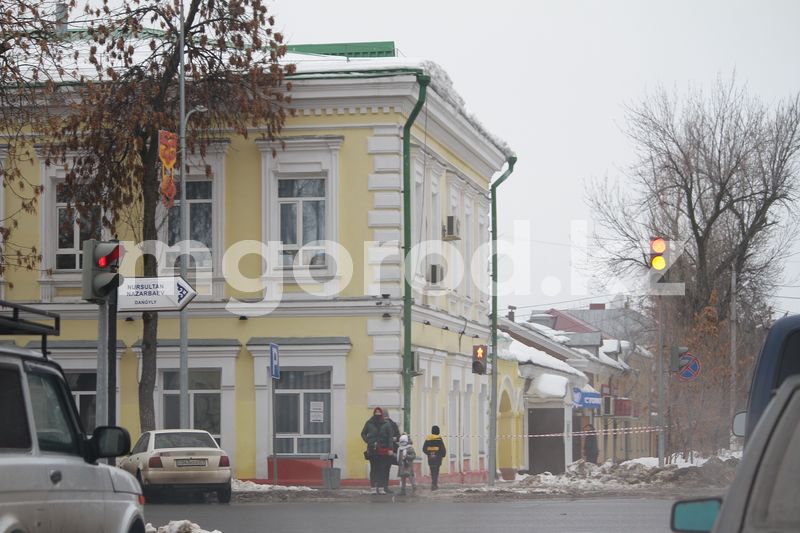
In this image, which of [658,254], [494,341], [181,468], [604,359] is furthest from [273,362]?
[604,359]

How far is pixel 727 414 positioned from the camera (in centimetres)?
5106

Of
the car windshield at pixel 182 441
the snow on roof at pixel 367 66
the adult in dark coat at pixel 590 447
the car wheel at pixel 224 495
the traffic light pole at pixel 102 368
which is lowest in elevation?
the adult in dark coat at pixel 590 447

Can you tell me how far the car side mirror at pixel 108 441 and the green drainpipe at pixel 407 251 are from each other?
89.0 feet

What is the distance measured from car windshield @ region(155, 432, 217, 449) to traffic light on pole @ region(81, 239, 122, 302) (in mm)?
14284

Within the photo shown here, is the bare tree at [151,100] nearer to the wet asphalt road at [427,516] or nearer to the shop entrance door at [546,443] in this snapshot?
the wet asphalt road at [427,516]

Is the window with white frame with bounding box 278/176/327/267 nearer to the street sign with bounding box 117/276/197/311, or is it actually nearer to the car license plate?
the car license plate

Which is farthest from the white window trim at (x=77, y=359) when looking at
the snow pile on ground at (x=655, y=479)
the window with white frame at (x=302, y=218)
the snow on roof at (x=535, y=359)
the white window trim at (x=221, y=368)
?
the snow on roof at (x=535, y=359)

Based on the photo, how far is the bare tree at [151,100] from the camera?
3384 cm

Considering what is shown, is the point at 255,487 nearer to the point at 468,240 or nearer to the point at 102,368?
the point at 468,240

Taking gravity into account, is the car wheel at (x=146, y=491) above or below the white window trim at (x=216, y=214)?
below

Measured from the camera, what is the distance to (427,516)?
953 inches

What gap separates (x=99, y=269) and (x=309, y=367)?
22.0 m

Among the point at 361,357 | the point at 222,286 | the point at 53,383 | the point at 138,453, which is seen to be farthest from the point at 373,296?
the point at 53,383

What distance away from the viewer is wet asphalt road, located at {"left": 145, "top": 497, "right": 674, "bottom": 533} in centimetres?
2114
